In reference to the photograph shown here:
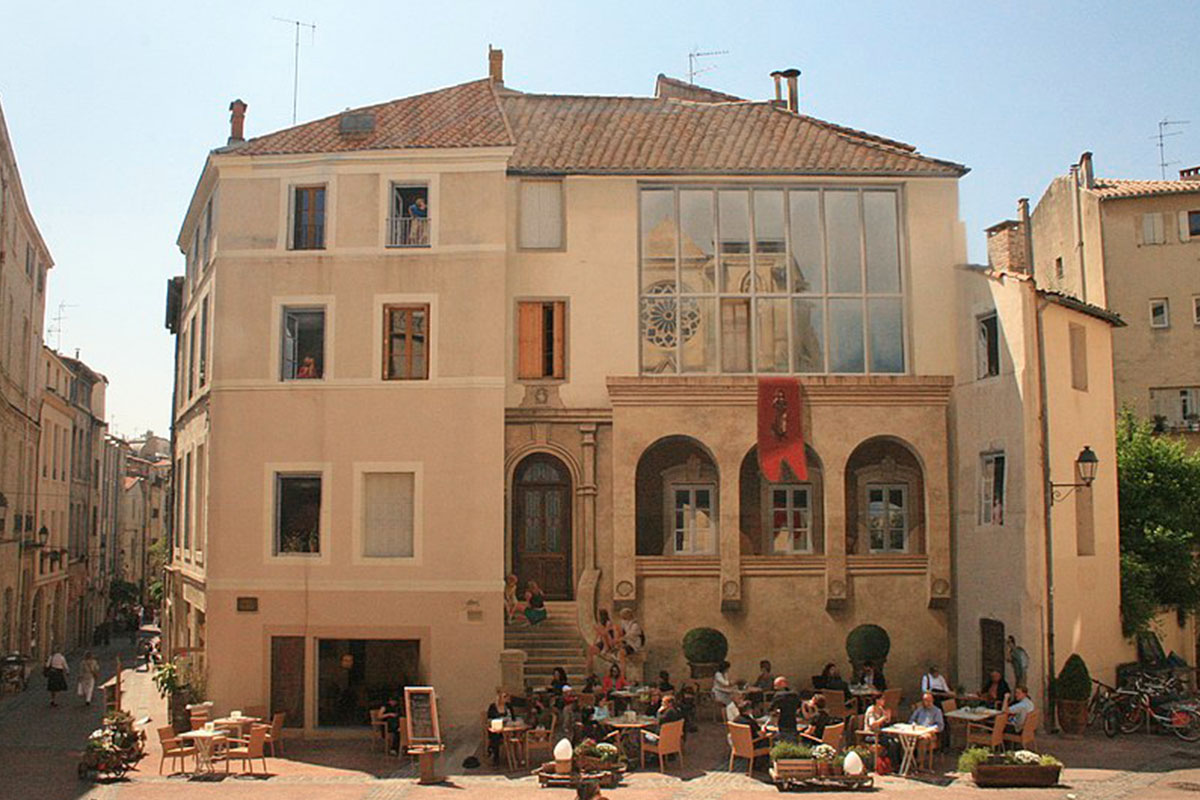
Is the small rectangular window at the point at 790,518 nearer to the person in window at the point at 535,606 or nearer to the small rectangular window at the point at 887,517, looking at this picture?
the small rectangular window at the point at 887,517

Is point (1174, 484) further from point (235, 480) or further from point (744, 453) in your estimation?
point (235, 480)

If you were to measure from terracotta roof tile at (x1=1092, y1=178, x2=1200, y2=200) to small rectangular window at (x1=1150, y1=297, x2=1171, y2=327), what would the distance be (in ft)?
11.8

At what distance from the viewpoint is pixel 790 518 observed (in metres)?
28.2

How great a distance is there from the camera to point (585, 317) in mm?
27500

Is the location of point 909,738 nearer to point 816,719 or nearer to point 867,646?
point 816,719

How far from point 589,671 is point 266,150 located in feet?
43.3

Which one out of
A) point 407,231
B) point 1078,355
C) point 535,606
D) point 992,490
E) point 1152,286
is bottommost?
point 535,606

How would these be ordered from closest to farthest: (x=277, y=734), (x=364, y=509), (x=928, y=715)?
1. (x=928, y=715)
2. (x=277, y=734)
3. (x=364, y=509)

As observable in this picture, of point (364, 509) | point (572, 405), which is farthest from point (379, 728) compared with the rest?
point (572, 405)

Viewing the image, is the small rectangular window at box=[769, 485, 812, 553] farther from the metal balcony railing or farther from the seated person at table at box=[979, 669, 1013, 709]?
the metal balcony railing

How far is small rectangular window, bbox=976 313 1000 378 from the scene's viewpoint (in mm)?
26281

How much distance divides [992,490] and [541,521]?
982 cm

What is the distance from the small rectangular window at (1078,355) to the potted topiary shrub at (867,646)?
682 cm

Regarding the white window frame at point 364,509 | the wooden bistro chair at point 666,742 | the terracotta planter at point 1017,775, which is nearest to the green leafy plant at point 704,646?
the wooden bistro chair at point 666,742
